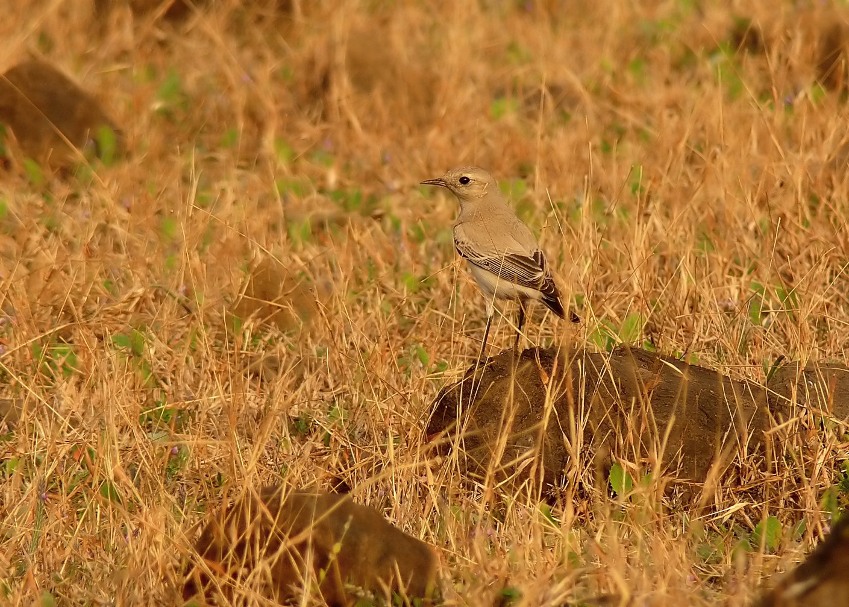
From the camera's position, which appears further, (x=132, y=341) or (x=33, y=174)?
(x=33, y=174)

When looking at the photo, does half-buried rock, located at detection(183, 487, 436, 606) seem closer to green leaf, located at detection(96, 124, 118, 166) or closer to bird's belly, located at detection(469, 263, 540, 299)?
bird's belly, located at detection(469, 263, 540, 299)

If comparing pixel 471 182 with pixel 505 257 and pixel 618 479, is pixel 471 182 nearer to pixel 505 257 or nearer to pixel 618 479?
pixel 505 257

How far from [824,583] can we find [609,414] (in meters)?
2.09

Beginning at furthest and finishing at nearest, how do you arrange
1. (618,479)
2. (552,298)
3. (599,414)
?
1. (552,298)
2. (599,414)
3. (618,479)

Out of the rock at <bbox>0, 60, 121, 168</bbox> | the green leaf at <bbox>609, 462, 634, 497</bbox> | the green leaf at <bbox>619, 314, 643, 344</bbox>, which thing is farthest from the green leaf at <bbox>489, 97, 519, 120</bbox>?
the green leaf at <bbox>609, 462, 634, 497</bbox>

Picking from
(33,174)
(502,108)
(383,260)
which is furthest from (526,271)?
(33,174)

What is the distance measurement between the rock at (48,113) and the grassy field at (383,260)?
0.27 m

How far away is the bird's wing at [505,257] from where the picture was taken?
6.39 metres

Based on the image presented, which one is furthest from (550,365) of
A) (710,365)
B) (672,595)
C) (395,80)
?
(395,80)

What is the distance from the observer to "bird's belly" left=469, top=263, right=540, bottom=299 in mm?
6406

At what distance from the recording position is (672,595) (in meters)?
4.08

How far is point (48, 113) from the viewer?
932 cm

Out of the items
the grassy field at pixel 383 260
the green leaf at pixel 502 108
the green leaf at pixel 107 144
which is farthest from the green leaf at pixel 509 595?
the green leaf at pixel 502 108

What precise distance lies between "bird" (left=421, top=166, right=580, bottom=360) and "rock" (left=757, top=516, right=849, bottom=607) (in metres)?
2.79
